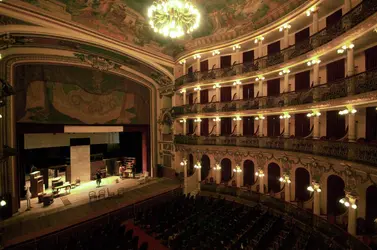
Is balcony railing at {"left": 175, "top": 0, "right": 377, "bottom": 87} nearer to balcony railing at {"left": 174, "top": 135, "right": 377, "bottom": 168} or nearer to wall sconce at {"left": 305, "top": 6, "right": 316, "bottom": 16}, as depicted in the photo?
wall sconce at {"left": 305, "top": 6, "right": 316, "bottom": 16}

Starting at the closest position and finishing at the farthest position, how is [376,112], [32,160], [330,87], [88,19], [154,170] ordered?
[376,112]
[330,87]
[88,19]
[32,160]
[154,170]

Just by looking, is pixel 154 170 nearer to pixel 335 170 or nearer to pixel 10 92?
pixel 10 92

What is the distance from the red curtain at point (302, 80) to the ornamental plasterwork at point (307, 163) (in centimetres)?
489

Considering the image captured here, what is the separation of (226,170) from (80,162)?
50.1 feet

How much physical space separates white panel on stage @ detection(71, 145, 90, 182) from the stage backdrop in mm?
4350

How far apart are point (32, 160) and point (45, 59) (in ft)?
30.5

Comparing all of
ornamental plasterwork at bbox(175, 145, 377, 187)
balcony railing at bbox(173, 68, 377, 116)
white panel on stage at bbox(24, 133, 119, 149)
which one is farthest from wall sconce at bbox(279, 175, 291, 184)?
white panel on stage at bbox(24, 133, 119, 149)

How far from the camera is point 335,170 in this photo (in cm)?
1048

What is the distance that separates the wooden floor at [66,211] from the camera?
10845mm

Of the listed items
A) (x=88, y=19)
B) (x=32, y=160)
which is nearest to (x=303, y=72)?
(x=88, y=19)

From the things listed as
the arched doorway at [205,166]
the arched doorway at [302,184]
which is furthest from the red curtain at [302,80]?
the arched doorway at [205,166]

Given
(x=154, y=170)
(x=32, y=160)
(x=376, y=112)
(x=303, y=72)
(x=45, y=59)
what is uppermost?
(x=45, y=59)

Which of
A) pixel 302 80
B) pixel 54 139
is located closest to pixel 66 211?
pixel 54 139

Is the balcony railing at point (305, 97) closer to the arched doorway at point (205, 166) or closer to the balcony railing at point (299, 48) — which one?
the balcony railing at point (299, 48)
